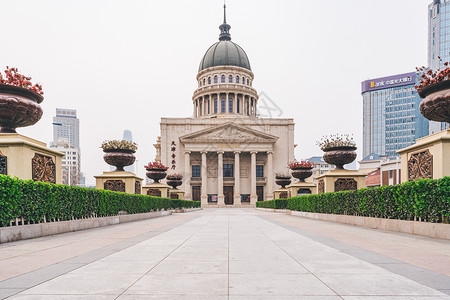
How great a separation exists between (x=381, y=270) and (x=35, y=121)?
11.6 m

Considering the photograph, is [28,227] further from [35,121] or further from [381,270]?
[381,270]

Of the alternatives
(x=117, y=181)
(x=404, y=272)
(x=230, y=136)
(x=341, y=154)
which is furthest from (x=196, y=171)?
(x=404, y=272)

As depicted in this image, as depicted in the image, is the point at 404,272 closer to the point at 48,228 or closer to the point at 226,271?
the point at 226,271

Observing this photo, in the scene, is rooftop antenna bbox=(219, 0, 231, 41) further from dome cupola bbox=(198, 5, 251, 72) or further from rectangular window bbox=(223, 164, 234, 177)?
rectangular window bbox=(223, 164, 234, 177)

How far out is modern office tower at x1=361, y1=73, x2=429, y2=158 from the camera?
13725 centimetres

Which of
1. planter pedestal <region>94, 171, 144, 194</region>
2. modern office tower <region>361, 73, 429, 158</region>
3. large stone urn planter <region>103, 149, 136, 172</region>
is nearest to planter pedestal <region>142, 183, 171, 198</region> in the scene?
planter pedestal <region>94, 171, 144, 194</region>

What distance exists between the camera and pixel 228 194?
78.9 meters

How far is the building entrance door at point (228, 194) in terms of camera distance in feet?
257

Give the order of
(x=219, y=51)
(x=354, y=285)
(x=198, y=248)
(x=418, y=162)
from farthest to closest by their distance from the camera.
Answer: (x=219, y=51)
(x=418, y=162)
(x=198, y=248)
(x=354, y=285)

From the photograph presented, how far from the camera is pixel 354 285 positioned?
4.11 m

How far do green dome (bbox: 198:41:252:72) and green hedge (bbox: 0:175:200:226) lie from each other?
285ft

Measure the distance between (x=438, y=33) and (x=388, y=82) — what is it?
26367 millimetres

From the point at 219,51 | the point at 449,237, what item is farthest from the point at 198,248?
the point at 219,51

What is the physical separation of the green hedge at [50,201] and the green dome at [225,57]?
86.9m
